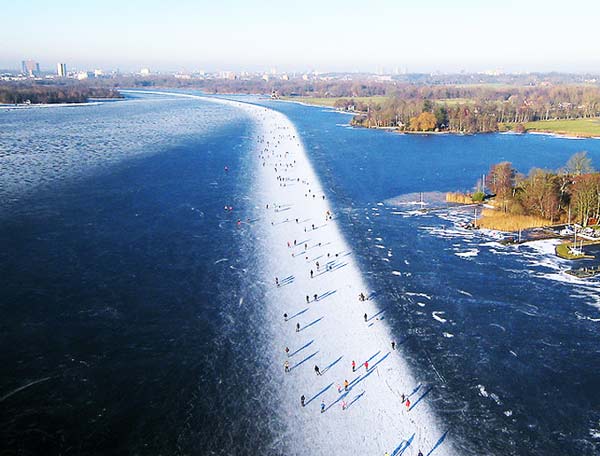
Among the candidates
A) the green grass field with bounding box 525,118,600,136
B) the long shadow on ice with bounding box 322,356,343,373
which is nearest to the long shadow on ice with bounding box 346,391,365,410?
the long shadow on ice with bounding box 322,356,343,373

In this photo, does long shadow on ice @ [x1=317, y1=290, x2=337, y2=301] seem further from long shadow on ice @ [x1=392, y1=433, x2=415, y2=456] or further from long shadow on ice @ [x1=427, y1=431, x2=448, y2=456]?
long shadow on ice @ [x1=427, y1=431, x2=448, y2=456]

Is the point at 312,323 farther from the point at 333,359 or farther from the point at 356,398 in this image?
the point at 356,398

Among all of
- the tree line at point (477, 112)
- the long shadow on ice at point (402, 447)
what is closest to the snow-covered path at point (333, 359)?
the long shadow on ice at point (402, 447)

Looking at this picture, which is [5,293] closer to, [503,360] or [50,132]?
[503,360]

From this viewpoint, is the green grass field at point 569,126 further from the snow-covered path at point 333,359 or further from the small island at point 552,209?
the snow-covered path at point 333,359

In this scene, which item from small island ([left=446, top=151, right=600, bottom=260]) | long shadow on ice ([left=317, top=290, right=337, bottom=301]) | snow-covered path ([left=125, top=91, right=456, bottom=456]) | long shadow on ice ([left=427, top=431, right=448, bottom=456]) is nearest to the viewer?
long shadow on ice ([left=427, top=431, right=448, bottom=456])

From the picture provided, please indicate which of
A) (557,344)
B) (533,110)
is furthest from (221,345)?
(533,110)
